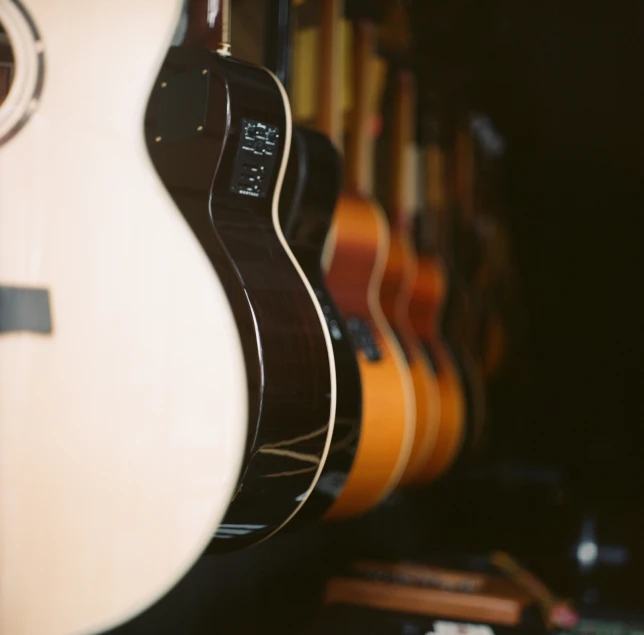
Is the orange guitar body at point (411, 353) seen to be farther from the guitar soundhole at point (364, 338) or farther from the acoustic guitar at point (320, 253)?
the acoustic guitar at point (320, 253)

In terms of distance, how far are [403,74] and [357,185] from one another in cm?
61

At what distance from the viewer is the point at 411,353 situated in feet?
6.12

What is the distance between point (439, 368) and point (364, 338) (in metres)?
0.53

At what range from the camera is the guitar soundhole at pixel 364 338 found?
1.54 m

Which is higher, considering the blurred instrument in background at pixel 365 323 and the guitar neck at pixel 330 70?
the guitar neck at pixel 330 70

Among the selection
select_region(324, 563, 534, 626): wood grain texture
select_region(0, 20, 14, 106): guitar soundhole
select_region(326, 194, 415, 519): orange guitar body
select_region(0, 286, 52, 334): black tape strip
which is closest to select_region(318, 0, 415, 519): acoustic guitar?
select_region(326, 194, 415, 519): orange guitar body

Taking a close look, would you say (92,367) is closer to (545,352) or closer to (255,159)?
(255,159)

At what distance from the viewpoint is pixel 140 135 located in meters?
1.01

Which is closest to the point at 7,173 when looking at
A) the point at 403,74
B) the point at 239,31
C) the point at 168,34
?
the point at 168,34

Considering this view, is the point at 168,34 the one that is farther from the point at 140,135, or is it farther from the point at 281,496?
the point at 281,496

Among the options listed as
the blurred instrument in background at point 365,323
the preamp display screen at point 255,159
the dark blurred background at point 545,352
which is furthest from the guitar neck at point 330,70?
the preamp display screen at point 255,159

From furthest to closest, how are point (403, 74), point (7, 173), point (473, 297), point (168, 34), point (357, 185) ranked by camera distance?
point (473, 297)
point (403, 74)
point (357, 185)
point (168, 34)
point (7, 173)

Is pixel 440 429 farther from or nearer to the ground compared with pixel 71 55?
nearer to the ground

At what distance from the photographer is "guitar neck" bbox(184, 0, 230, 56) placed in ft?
3.80
